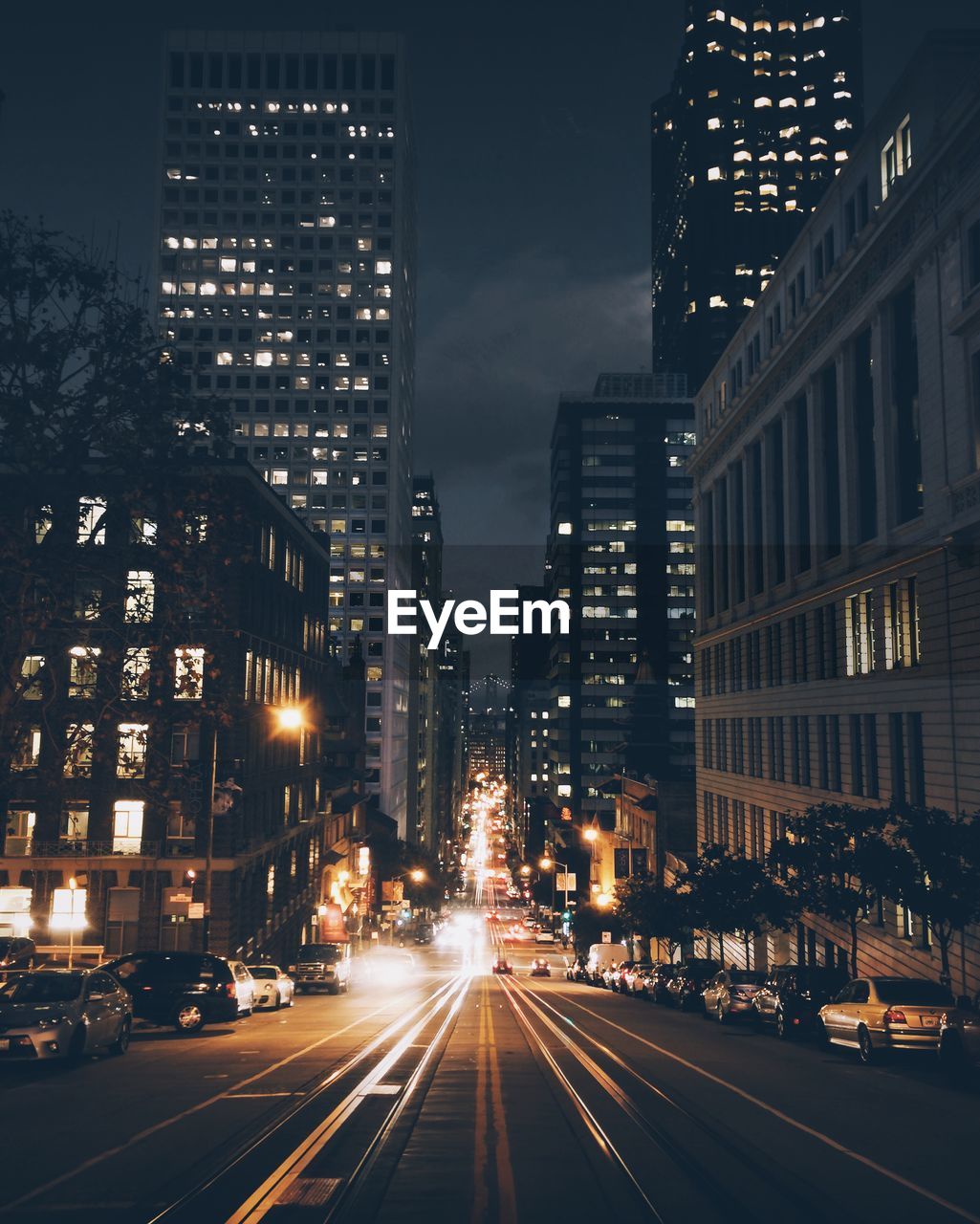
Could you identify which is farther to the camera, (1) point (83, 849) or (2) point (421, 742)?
(2) point (421, 742)

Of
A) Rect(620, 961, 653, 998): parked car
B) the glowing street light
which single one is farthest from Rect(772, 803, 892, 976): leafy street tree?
the glowing street light

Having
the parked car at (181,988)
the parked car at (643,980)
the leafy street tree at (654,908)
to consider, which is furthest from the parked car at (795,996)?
the leafy street tree at (654,908)

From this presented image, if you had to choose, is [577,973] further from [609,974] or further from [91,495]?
[91,495]

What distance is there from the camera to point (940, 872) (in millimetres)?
26797

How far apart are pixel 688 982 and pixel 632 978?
11107mm

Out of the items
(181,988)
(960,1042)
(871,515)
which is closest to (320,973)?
(181,988)

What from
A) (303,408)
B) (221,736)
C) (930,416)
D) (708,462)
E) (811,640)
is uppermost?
(303,408)

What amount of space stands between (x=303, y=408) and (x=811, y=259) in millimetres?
87069

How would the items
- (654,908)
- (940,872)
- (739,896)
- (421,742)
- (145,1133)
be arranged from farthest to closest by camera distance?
(421,742) → (654,908) → (739,896) → (940,872) → (145,1133)

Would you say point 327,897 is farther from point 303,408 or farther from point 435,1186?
point 435,1186

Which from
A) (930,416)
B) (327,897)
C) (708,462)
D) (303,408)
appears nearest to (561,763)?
(303,408)

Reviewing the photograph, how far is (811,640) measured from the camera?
4891 centimetres

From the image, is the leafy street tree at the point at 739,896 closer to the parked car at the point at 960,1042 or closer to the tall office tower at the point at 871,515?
the tall office tower at the point at 871,515

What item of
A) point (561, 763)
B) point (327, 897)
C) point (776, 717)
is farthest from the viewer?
point (561, 763)
